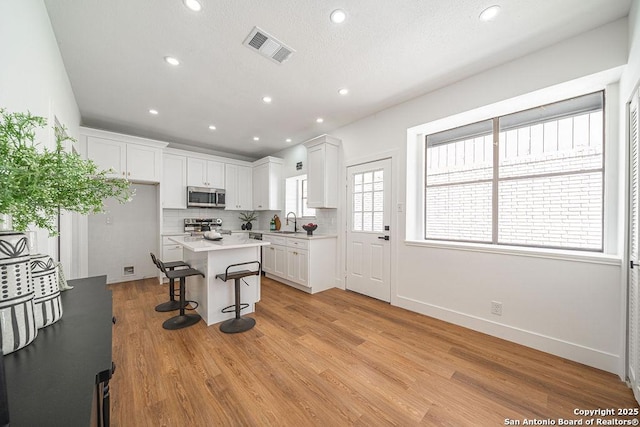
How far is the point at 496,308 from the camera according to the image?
255cm

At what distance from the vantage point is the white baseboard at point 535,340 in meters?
2.00

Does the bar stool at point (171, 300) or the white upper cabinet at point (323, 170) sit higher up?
the white upper cabinet at point (323, 170)

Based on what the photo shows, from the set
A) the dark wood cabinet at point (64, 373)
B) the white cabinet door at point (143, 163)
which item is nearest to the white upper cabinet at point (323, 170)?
the white cabinet door at point (143, 163)

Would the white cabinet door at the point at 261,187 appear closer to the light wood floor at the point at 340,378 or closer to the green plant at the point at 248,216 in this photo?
the green plant at the point at 248,216

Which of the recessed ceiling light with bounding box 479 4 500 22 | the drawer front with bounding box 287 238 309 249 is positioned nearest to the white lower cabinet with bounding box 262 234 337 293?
the drawer front with bounding box 287 238 309 249

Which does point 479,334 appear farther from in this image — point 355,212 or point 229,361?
point 229,361

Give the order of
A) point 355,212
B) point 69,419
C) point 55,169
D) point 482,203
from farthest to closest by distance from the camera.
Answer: point 355,212
point 482,203
point 55,169
point 69,419

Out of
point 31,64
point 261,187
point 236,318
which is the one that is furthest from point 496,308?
point 261,187

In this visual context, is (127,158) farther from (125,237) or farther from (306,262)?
(306,262)

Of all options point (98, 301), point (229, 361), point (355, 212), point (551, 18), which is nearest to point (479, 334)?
point (355, 212)

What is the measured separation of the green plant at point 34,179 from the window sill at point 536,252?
10.4 feet

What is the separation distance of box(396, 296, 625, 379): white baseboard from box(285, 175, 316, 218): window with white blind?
10.1 feet

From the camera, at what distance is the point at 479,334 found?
2611 millimetres

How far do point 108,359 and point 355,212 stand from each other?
3.53 m
